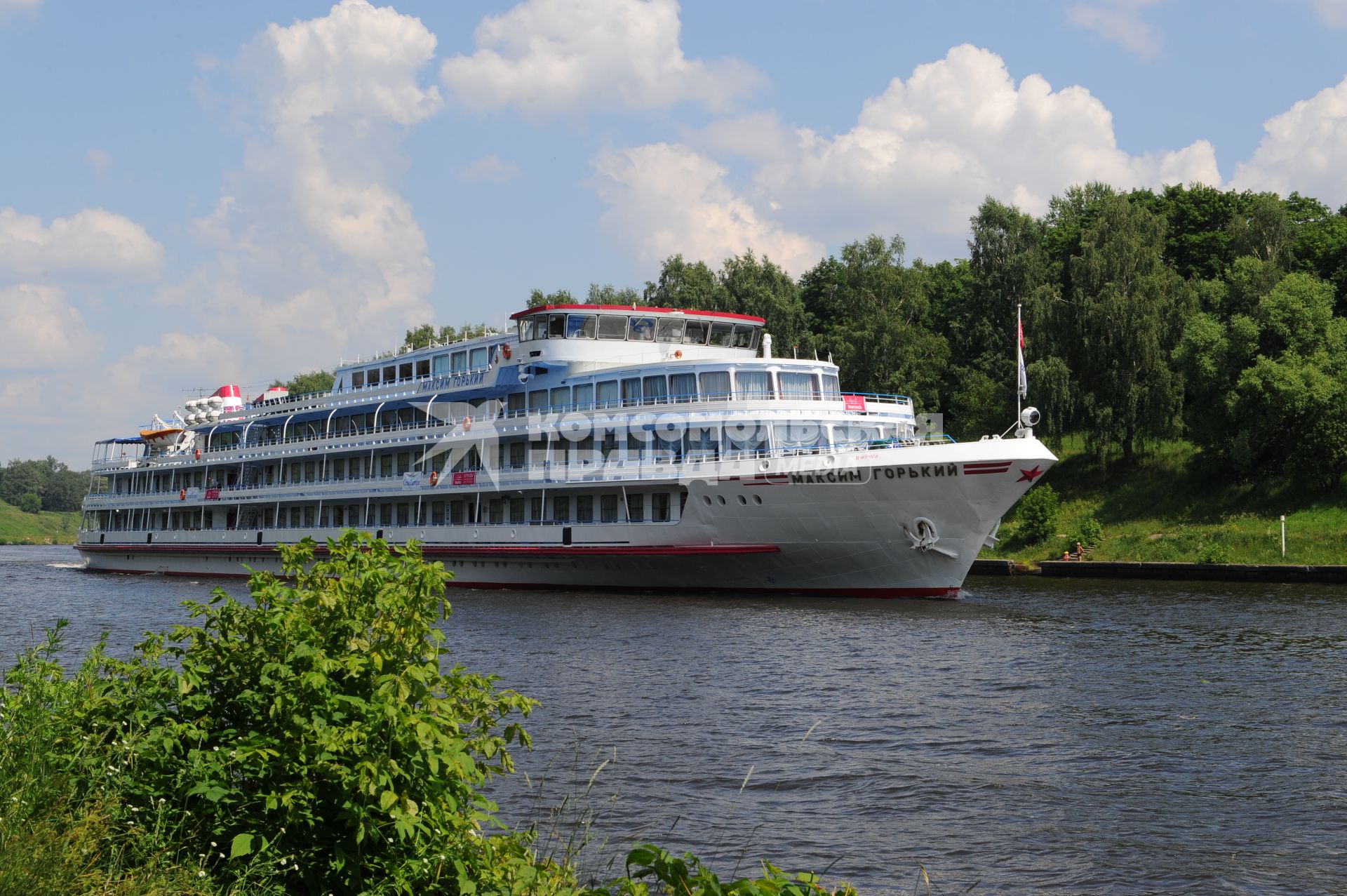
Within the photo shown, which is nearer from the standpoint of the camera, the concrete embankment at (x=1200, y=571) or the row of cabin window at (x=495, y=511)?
the row of cabin window at (x=495, y=511)

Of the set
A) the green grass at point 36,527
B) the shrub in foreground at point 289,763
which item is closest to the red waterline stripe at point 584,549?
the shrub in foreground at point 289,763

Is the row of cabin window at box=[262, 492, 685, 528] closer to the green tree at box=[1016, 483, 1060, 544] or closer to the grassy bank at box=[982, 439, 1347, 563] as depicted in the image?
the grassy bank at box=[982, 439, 1347, 563]

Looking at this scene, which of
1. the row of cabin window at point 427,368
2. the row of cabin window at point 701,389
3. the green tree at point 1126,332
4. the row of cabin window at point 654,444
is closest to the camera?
the row of cabin window at point 654,444

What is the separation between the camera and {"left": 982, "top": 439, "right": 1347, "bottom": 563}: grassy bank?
45.2 meters

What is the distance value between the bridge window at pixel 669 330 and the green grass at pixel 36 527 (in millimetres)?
134120

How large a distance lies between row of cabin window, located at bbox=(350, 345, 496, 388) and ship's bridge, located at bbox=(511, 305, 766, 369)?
344 centimetres

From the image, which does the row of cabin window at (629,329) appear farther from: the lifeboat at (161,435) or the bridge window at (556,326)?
the lifeboat at (161,435)

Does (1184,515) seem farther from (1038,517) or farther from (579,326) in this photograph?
(579,326)

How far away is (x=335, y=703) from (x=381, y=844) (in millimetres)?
1004

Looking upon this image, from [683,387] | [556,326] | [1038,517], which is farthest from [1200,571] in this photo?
[556,326]

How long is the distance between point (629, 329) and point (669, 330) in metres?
1.49

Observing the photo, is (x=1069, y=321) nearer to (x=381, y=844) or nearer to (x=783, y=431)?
(x=783, y=431)

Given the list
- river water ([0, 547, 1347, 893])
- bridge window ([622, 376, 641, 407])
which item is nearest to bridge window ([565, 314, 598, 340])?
bridge window ([622, 376, 641, 407])

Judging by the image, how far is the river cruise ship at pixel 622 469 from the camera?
33.2 m
